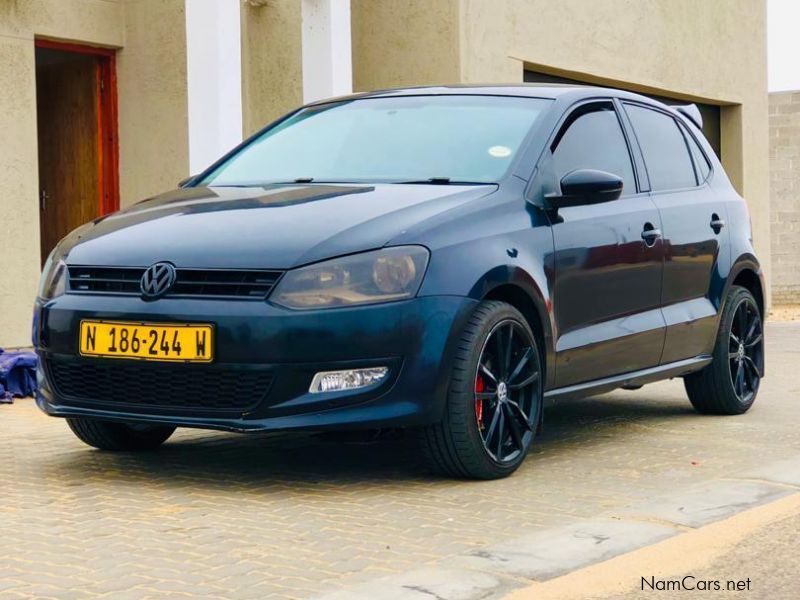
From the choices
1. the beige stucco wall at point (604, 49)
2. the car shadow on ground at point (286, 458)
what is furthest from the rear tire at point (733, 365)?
the beige stucco wall at point (604, 49)

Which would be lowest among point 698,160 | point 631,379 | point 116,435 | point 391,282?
point 116,435

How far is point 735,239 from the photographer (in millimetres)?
8180

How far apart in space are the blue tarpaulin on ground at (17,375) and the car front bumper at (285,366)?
3.44 metres

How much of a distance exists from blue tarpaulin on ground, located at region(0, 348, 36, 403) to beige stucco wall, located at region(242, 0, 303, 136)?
4.95 meters

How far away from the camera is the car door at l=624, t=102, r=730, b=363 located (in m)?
7.39

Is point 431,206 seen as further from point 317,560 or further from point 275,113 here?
point 275,113

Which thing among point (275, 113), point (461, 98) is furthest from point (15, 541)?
point (275, 113)

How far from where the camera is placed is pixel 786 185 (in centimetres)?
2538

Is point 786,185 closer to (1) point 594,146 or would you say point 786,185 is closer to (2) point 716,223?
(2) point 716,223

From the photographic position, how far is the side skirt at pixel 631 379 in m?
6.49

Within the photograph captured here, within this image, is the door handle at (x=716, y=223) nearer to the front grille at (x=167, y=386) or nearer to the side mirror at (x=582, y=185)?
the side mirror at (x=582, y=185)

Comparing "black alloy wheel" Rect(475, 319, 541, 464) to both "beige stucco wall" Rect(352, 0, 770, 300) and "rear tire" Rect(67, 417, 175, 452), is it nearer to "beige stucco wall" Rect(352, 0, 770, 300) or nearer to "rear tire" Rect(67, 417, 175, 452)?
"rear tire" Rect(67, 417, 175, 452)

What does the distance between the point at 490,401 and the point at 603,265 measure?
1113 millimetres

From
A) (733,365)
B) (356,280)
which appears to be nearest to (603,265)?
(356,280)
